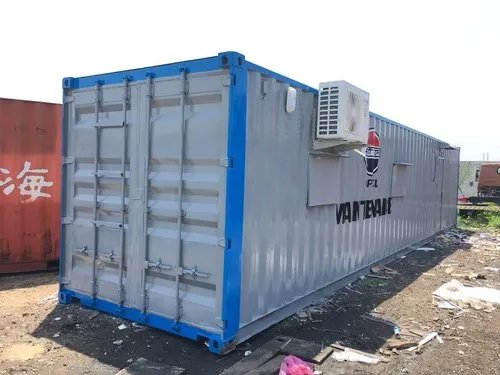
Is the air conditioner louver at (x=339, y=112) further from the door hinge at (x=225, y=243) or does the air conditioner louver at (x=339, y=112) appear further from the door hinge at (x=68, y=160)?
the door hinge at (x=68, y=160)

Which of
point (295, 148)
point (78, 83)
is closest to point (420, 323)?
point (295, 148)

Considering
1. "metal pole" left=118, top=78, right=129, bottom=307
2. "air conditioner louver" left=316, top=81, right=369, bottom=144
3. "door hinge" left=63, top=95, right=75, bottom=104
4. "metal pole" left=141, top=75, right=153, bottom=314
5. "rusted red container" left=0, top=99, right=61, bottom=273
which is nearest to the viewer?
"metal pole" left=141, top=75, right=153, bottom=314

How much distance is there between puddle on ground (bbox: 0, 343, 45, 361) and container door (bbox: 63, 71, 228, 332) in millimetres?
904

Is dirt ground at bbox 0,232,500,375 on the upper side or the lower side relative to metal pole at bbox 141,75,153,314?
lower

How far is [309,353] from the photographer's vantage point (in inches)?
158

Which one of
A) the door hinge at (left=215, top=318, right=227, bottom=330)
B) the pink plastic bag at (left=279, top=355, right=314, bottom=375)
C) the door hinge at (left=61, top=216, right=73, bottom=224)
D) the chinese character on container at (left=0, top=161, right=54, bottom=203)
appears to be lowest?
the pink plastic bag at (left=279, top=355, right=314, bottom=375)

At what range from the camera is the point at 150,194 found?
14.5 feet

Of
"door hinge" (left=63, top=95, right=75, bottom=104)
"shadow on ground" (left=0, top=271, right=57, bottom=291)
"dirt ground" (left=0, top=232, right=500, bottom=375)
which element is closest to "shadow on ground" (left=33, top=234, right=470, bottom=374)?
"dirt ground" (left=0, top=232, right=500, bottom=375)

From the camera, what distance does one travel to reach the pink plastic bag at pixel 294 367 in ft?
11.5

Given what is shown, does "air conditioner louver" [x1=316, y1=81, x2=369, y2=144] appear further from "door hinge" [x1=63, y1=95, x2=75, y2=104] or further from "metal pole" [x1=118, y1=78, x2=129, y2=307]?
"door hinge" [x1=63, y1=95, x2=75, y2=104]

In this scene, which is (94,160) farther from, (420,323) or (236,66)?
(420,323)

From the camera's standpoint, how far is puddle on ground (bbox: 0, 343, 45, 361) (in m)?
3.83

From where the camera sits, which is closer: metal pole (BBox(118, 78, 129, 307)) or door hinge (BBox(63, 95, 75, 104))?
metal pole (BBox(118, 78, 129, 307))

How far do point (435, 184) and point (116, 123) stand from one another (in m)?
9.47
